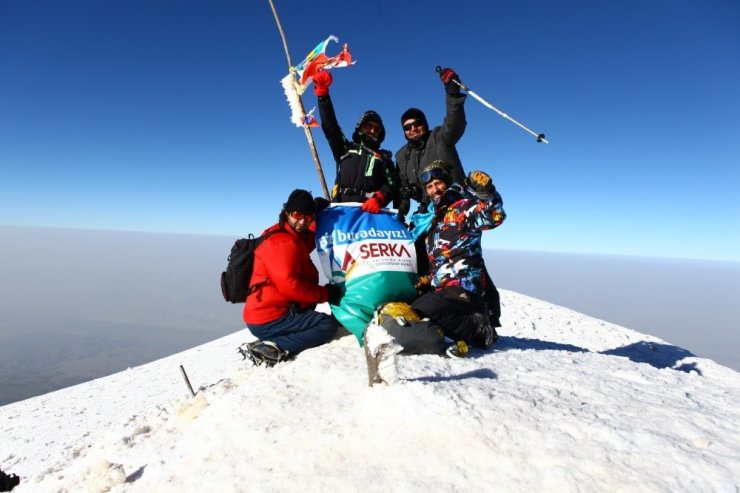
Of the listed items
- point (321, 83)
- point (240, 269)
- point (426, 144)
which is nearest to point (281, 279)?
point (240, 269)

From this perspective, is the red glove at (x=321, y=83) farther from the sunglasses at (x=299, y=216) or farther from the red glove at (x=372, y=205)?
the sunglasses at (x=299, y=216)

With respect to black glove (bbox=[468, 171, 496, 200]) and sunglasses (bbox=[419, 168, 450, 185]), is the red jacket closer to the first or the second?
sunglasses (bbox=[419, 168, 450, 185])

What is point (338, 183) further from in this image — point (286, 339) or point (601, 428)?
point (601, 428)

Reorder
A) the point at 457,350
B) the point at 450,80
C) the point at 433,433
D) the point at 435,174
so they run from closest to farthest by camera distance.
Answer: the point at 433,433 → the point at 457,350 → the point at 435,174 → the point at 450,80

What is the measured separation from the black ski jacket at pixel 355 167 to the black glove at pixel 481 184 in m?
1.38

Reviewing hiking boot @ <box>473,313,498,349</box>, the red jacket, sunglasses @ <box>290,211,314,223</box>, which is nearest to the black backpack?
the red jacket

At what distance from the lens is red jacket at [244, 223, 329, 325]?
4.05 meters

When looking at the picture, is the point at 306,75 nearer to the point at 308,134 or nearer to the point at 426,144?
the point at 308,134

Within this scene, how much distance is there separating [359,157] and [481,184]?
1831 millimetres

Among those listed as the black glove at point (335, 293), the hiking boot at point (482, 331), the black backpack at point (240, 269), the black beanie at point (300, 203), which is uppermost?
the black beanie at point (300, 203)

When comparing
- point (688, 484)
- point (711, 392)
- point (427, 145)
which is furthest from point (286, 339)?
point (711, 392)

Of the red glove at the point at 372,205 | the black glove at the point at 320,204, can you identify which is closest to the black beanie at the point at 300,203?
the black glove at the point at 320,204

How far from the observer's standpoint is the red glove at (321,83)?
5.29 meters

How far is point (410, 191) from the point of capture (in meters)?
5.31
